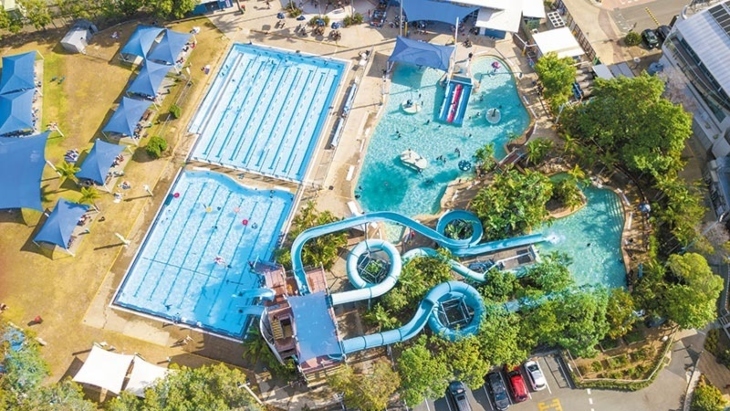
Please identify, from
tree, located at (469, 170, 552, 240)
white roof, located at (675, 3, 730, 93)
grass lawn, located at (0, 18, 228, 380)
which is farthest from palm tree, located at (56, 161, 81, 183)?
white roof, located at (675, 3, 730, 93)

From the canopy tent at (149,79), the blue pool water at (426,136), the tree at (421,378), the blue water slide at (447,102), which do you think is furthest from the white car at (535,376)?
the canopy tent at (149,79)

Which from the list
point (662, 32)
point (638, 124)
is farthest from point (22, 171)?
point (662, 32)

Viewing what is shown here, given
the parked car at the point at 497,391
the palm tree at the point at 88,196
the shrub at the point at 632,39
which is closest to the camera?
the parked car at the point at 497,391

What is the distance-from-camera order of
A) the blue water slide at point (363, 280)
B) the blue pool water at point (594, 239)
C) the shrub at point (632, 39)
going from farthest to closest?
the shrub at point (632, 39) < the blue pool water at point (594, 239) < the blue water slide at point (363, 280)

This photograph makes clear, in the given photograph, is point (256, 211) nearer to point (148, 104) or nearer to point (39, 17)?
point (148, 104)

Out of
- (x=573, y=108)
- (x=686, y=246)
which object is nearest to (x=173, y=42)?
(x=573, y=108)

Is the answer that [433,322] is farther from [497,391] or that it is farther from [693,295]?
[693,295]

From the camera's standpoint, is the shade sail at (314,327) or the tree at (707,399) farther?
the tree at (707,399)

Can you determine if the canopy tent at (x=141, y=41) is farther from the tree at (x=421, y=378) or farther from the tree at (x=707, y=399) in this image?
the tree at (x=707, y=399)
